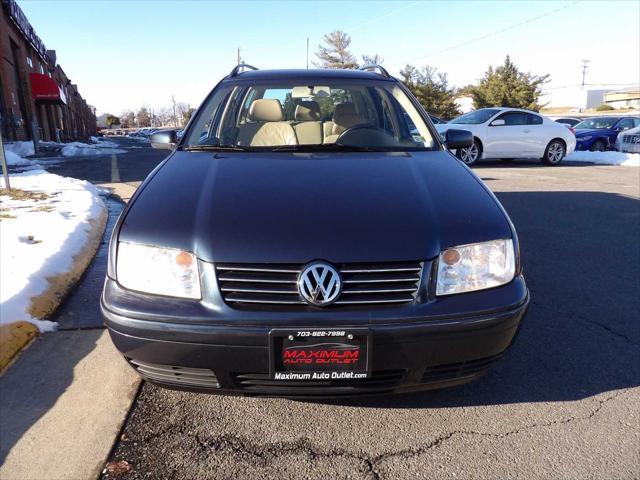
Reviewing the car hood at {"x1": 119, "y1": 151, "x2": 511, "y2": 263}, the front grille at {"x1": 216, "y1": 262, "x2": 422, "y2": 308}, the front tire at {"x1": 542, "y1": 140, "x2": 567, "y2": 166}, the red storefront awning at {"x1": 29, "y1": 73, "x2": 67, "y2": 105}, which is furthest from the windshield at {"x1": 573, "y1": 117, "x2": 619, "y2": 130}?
the red storefront awning at {"x1": 29, "y1": 73, "x2": 67, "y2": 105}

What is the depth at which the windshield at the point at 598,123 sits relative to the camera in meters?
18.5

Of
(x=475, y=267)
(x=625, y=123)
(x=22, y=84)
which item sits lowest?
(x=475, y=267)

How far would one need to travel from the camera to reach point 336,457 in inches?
79.0

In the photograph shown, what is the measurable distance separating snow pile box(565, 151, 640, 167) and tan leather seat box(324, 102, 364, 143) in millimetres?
13573

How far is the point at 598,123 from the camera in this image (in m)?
18.8

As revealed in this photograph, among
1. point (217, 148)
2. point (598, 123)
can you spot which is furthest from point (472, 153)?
point (217, 148)

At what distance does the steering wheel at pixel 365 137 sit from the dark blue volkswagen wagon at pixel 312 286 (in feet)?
2.44

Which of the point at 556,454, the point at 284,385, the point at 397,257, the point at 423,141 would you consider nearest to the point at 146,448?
the point at 284,385

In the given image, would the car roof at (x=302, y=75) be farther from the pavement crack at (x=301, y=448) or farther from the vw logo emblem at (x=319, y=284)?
the pavement crack at (x=301, y=448)

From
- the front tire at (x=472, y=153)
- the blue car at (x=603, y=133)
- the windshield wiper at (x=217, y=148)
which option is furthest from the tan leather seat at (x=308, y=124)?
the blue car at (x=603, y=133)

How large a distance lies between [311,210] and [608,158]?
1579 centimetres

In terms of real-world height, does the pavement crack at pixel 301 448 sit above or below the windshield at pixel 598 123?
below

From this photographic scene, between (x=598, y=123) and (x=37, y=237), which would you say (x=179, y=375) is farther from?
(x=598, y=123)

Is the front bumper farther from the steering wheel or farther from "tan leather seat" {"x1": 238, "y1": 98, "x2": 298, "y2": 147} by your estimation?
"tan leather seat" {"x1": 238, "y1": 98, "x2": 298, "y2": 147}
